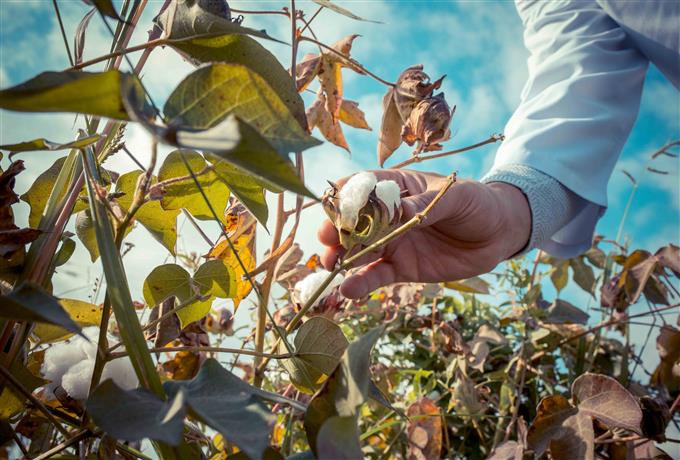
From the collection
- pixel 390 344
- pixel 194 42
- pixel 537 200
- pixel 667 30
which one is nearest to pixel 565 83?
pixel 667 30

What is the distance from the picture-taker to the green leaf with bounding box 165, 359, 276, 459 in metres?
0.17

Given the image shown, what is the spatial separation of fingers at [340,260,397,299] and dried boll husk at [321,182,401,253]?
0.75ft

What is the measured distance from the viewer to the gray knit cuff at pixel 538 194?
0.96 meters

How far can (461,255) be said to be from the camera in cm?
87

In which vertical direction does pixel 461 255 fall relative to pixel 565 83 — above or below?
below

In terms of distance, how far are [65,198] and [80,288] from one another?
0.23m

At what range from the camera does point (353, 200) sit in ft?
1.29

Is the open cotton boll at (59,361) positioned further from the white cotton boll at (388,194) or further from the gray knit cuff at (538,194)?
the gray knit cuff at (538,194)

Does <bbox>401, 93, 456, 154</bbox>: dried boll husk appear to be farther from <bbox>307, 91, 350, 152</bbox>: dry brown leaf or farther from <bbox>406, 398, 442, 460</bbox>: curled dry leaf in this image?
<bbox>406, 398, 442, 460</bbox>: curled dry leaf

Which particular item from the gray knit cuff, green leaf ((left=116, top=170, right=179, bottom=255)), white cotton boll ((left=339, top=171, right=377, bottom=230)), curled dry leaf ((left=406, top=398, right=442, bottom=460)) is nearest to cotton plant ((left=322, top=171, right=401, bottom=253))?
white cotton boll ((left=339, top=171, right=377, bottom=230))

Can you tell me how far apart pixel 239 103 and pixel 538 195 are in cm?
85

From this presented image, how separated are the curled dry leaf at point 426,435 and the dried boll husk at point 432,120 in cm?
31

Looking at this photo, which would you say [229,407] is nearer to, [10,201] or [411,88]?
[10,201]

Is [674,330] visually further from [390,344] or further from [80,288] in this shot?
[80,288]
